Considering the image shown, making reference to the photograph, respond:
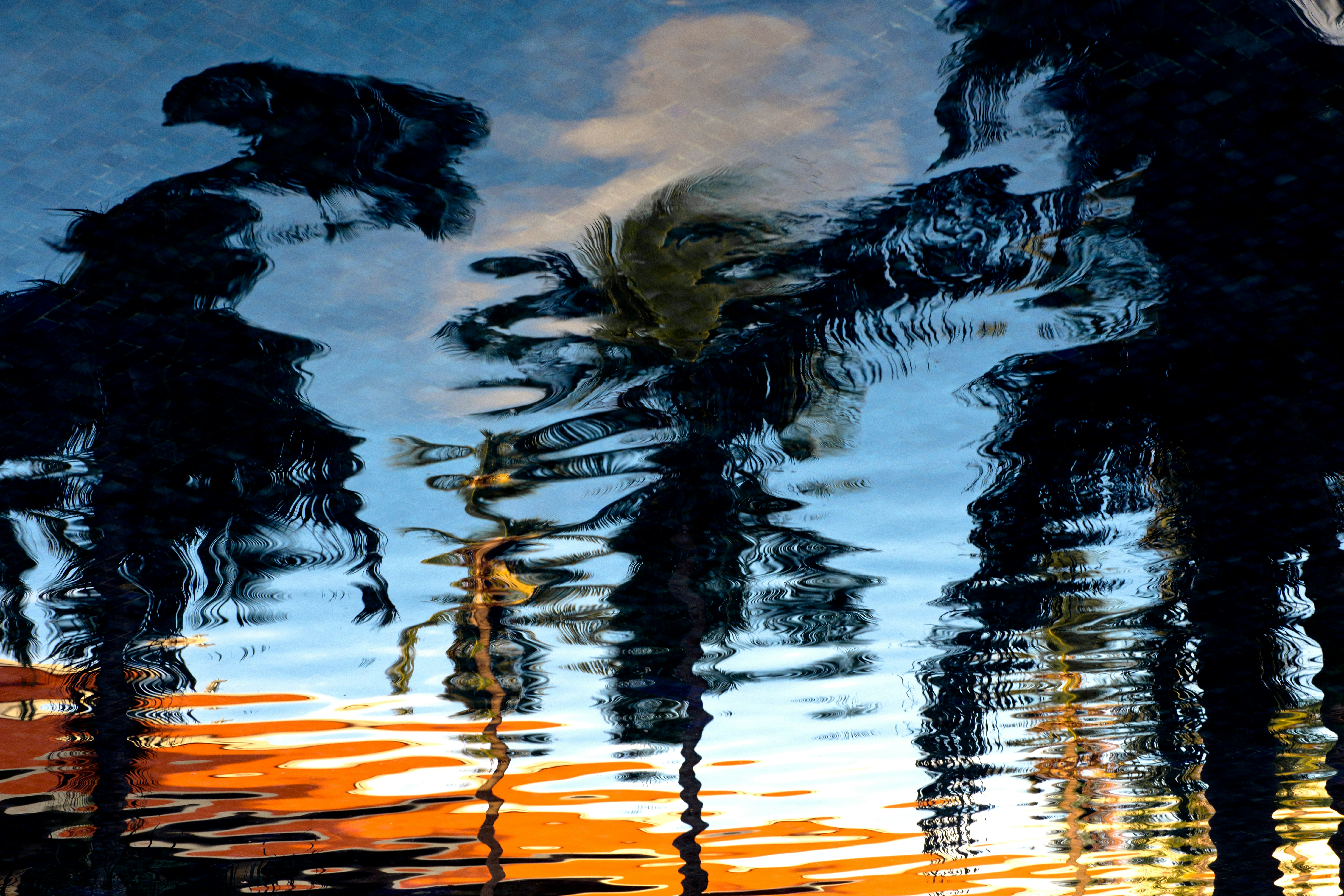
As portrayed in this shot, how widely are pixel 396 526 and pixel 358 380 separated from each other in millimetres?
1197

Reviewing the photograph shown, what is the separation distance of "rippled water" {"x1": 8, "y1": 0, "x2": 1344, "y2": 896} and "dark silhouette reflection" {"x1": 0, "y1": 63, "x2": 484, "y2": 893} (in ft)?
0.04

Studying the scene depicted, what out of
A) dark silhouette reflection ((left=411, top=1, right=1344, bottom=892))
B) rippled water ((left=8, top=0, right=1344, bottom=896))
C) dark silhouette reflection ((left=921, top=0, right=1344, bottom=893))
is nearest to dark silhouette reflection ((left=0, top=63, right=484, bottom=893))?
rippled water ((left=8, top=0, right=1344, bottom=896))

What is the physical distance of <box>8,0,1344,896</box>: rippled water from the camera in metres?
1.76

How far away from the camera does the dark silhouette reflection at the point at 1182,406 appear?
5.85 feet

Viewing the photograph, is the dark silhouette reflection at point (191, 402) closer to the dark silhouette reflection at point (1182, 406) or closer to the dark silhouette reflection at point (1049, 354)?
the dark silhouette reflection at point (1049, 354)

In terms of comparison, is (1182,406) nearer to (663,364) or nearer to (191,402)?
(663,364)

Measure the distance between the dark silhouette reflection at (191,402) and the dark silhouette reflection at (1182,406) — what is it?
3.48ft

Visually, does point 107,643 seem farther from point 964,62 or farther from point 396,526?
point 964,62

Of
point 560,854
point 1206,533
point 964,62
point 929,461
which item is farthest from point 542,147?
point 560,854

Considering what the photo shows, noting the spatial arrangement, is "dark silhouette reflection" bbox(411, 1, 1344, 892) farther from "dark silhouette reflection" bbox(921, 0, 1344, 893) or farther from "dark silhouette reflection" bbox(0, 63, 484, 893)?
"dark silhouette reflection" bbox(0, 63, 484, 893)

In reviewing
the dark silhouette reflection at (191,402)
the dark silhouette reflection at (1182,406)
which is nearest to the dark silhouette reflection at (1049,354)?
the dark silhouette reflection at (1182,406)

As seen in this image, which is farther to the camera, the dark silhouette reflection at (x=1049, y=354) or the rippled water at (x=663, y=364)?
the dark silhouette reflection at (x=1049, y=354)

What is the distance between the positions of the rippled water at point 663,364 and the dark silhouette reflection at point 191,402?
0.01 metres

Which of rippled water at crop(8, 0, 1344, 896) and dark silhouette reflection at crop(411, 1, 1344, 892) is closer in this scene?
rippled water at crop(8, 0, 1344, 896)
